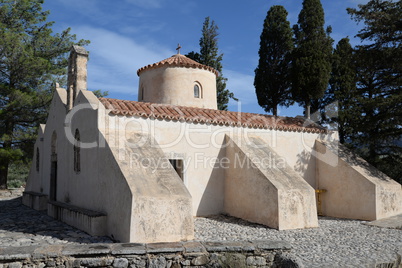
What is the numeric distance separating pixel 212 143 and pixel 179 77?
445 centimetres

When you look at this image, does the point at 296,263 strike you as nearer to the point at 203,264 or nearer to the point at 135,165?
the point at 203,264

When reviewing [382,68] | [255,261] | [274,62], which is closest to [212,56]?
[274,62]

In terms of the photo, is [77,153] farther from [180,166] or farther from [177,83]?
[177,83]

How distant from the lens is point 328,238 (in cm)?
825

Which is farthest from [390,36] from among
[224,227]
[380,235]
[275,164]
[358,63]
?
[224,227]

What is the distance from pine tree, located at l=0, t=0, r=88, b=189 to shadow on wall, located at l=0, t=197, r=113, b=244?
26.1 ft

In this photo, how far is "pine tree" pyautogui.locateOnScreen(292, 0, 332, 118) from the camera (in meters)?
14.6

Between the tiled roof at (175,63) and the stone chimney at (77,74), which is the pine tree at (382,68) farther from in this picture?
the stone chimney at (77,74)

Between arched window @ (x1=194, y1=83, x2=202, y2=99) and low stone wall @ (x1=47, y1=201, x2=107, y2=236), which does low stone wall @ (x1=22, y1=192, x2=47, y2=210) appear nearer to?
low stone wall @ (x1=47, y1=201, x2=107, y2=236)

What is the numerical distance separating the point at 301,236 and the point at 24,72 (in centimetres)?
1815

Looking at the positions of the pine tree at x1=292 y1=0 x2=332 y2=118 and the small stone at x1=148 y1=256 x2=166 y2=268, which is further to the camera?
the pine tree at x1=292 y1=0 x2=332 y2=118

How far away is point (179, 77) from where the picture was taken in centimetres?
1438

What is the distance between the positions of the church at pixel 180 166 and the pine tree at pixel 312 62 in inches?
72.5

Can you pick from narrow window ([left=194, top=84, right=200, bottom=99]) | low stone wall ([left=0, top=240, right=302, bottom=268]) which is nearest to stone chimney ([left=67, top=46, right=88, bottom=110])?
narrow window ([left=194, top=84, right=200, bottom=99])
